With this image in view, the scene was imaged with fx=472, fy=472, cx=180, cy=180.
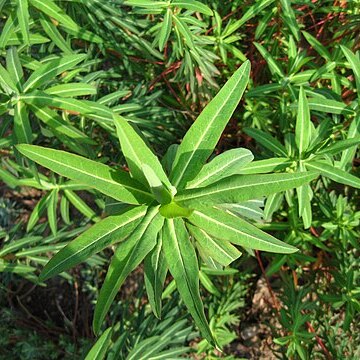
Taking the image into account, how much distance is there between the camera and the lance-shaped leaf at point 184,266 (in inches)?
38.5

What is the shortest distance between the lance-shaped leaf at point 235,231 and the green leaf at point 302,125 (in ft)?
2.12

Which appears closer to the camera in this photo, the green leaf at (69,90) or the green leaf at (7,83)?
the green leaf at (7,83)

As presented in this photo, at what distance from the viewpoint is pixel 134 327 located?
2496mm

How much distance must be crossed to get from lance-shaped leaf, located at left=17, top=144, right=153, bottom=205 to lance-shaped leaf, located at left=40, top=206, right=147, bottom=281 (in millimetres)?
53

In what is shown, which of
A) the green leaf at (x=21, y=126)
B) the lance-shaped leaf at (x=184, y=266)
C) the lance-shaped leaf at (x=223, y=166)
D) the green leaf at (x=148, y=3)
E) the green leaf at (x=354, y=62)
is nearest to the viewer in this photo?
the lance-shaped leaf at (x=184, y=266)

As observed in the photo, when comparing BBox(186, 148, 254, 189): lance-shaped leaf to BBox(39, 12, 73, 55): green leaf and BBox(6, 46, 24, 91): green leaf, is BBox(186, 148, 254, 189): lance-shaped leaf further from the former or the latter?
BBox(39, 12, 73, 55): green leaf

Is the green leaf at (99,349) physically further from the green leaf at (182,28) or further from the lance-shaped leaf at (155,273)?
the green leaf at (182,28)

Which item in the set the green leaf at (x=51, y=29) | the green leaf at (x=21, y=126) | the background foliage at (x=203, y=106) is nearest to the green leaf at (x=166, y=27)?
the background foliage at (x=203, y=106)

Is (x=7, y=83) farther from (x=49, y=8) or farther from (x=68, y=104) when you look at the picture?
(x=49, y=8)

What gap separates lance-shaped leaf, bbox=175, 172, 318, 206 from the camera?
100 cm

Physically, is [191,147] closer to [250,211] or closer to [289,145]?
[250,211]

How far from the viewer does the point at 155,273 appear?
109 centimetres

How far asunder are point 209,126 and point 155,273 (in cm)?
37

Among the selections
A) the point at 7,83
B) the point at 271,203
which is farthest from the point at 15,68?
the point at 271,203
